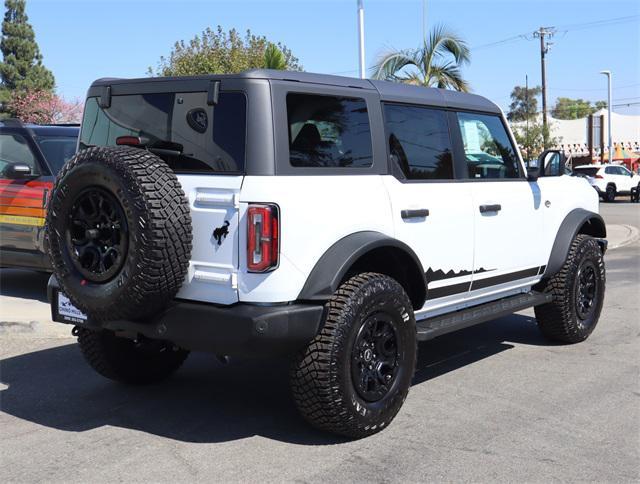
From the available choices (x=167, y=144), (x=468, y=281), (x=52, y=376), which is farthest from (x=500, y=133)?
(x=52, y=376)

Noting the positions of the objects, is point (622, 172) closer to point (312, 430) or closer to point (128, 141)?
point (312, 430)

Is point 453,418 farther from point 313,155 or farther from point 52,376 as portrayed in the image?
point 52,376

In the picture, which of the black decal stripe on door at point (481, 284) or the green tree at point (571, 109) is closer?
the black decal stripe on door at point (481, 284)

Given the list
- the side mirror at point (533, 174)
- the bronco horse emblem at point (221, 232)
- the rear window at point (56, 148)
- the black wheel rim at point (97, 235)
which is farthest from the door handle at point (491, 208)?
the rear window at point (56, 148)

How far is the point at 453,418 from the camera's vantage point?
4812 mm

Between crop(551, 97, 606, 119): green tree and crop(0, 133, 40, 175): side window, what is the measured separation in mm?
97265

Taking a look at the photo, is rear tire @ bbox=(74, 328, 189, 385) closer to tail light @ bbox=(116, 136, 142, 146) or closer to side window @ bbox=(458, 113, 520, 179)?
tail light @ bbox=(116, 136, 142, 146)

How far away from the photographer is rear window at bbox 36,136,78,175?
851 centimetres

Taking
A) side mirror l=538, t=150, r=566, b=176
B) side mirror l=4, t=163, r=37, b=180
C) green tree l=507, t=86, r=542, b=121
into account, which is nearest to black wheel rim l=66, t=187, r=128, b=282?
side mirror l=538, t=150, r=566, b=176

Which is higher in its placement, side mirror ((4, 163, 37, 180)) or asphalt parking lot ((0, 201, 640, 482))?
side mirror ((4, 163, 37, 180))

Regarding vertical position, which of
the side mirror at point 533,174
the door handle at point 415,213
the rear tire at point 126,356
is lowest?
the rear tire at point 126,356

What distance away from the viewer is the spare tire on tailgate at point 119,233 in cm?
403

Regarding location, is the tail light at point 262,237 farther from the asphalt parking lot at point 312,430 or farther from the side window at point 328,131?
the asphalt parking lot at point 312,430

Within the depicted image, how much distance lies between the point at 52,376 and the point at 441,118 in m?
3.47
